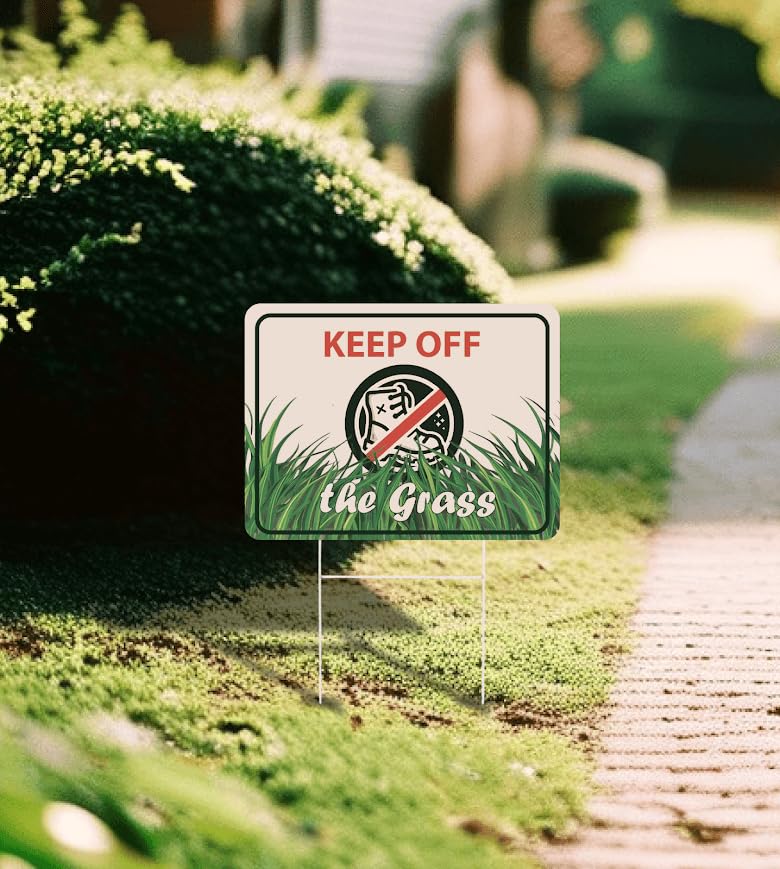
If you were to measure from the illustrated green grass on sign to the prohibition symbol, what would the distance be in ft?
0.11

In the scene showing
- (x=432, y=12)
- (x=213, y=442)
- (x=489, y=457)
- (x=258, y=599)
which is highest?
(x=432, y=12)

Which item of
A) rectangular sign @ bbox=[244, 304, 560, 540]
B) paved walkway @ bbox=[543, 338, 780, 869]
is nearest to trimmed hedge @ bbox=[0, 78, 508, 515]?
rectangular sign @ bbox=[244, 304, 560, 540]

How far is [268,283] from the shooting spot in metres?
5.24

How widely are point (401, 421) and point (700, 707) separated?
51.0 inches

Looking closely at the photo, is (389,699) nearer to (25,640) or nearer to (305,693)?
(305,693)

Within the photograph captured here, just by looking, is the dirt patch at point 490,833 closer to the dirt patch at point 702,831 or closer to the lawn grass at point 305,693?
the lawn grass at point 305,693

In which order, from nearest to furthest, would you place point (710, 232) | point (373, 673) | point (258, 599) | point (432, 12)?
point (373, 673) → point (258, 599) → point (432, 12) → point (710, 232)

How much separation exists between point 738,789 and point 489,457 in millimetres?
1166

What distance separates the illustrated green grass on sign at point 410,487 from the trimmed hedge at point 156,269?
1.34m

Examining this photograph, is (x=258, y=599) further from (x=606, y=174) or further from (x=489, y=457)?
(x=606, y=174)

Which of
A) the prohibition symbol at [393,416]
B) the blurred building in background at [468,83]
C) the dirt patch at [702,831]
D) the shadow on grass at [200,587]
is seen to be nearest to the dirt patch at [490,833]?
the dirt patch at [702,831]

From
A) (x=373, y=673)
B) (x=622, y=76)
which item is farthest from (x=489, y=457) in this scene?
(x=622, y=76)

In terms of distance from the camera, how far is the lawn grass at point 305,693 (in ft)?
9.19

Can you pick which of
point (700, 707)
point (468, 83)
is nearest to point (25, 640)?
point (700, 707)
